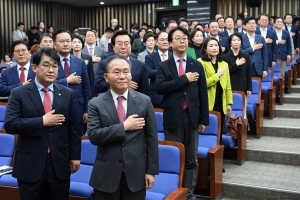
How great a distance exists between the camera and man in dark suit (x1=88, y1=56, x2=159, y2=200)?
1764 mm

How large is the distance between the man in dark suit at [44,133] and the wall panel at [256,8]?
7948 mm

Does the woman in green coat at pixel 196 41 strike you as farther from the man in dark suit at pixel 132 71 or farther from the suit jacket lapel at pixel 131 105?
the suit jacket lapel at pixel 131 105

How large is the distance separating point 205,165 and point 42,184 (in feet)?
4.18

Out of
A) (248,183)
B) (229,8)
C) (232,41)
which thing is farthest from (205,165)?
(229,8)

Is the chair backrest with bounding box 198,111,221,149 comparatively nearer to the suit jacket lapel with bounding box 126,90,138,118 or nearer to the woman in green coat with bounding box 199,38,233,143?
the woman in green coat with bounding box 199,38,233,143

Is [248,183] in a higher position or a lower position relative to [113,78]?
lower

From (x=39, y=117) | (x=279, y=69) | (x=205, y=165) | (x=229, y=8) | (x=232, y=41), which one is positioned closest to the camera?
(x=39, y=117)

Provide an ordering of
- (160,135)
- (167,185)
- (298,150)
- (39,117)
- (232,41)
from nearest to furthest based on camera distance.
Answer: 1. (39,117)
2. (167,185)
3. (160,135)
4. (298,150)
5. (232,41)

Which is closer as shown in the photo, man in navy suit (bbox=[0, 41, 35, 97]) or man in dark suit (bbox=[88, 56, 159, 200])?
man in dark suit (bbox=[88, 56, 159, 200])

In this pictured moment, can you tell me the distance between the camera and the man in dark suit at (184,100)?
8.56 ft

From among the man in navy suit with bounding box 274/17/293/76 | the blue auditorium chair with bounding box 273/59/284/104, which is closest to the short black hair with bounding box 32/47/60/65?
the blue auditorium chair with bounding box 273/59/284/104

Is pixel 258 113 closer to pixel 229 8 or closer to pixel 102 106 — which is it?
pixel 102 106

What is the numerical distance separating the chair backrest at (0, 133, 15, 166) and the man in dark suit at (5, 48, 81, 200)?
84 cm

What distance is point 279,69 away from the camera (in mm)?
5602
